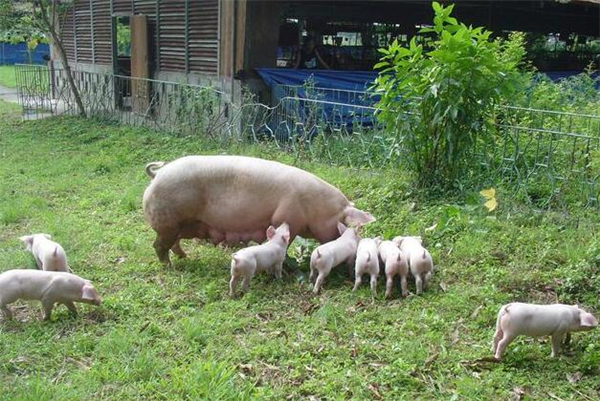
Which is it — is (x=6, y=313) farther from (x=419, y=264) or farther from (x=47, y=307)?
(x=419, y=264)

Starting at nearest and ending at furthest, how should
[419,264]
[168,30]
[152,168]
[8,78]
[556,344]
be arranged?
[556,344]
[419,264]
[152,168]
[168,30]
[8,78]

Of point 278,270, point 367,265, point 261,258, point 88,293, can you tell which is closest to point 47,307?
point 88,293

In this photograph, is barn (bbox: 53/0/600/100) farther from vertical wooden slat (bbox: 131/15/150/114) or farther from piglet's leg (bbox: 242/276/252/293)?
piglet's leg (bbox: 242/276/252/293)

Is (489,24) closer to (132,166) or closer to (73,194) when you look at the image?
(132,166)

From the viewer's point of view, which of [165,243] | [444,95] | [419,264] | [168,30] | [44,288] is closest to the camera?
[44,288]

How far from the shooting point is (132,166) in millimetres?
9594

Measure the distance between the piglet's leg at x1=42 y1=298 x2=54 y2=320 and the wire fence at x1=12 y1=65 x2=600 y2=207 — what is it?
3.80m

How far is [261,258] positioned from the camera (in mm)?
4984

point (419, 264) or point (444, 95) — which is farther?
point (444, 95)

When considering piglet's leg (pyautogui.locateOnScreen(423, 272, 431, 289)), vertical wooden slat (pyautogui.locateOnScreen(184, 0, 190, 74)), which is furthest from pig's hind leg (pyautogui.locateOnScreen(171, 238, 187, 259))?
vertical wooden slat (pyautogui.locateOnScreen(184, 0, 190, 74))

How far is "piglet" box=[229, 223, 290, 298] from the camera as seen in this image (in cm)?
487

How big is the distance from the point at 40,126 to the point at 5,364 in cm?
1082

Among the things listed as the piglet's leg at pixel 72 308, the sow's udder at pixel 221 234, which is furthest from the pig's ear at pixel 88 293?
the sow's udder at pixel 221 234

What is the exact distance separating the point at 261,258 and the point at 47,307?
1549 mm
